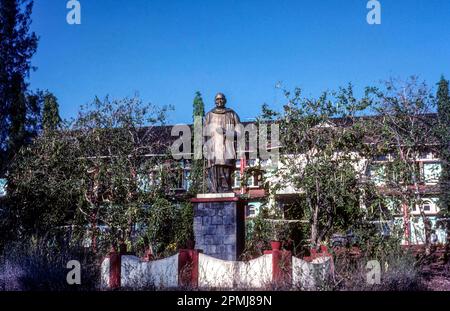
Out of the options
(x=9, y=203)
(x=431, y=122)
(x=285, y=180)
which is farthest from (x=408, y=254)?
(x=9, y=203)

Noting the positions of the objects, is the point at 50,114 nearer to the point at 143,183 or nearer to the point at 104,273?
the point at 143,183

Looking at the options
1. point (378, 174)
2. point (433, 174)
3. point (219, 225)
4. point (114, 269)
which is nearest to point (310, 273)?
point (219, 225)

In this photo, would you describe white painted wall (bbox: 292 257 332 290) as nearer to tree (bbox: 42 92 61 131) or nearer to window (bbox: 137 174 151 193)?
window (bbox: 137 174 151 193)

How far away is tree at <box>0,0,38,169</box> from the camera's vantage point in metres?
13.3

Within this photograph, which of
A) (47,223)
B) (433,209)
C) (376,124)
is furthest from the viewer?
(433,209)

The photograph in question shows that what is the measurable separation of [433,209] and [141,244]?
17.6m

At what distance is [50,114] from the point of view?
25.2 metres

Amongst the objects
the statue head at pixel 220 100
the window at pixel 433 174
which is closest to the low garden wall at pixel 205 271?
the statue head at pixel 220 100

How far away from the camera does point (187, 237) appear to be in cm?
1680

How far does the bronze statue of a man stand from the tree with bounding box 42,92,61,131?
840cm


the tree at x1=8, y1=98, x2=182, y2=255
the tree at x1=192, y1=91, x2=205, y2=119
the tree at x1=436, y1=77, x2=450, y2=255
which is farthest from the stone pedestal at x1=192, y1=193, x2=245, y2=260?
the tree at x1=192, y1=91, x2=205, y2=119

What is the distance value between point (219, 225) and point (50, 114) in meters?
16.9

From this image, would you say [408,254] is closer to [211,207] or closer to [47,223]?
[211,207]

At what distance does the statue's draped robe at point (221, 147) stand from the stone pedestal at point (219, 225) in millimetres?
485
